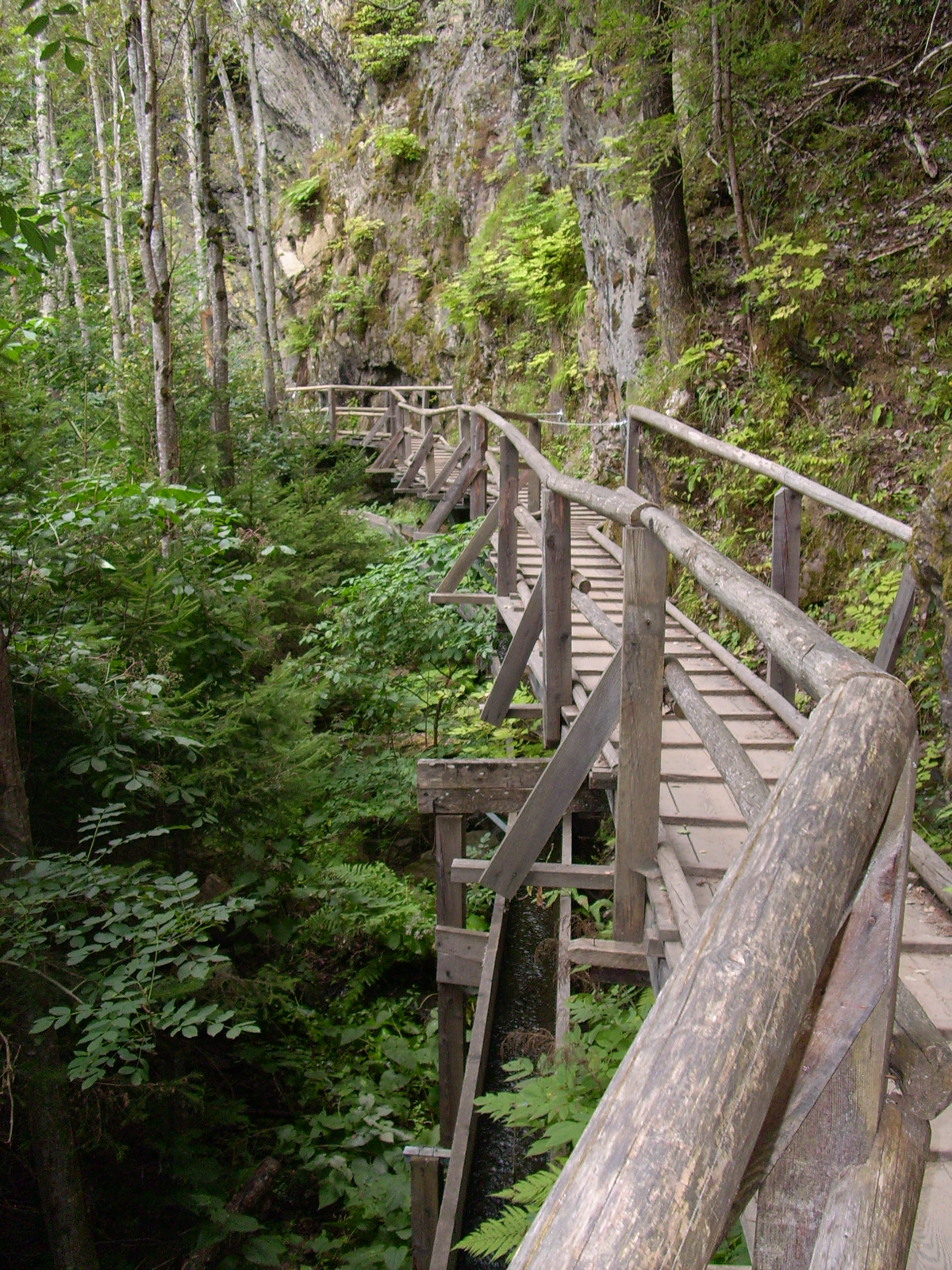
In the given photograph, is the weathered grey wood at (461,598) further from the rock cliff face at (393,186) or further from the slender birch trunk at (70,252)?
the slender birch trunk at (70,252)

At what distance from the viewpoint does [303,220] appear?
28672 mm

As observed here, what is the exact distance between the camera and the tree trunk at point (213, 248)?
1063cm

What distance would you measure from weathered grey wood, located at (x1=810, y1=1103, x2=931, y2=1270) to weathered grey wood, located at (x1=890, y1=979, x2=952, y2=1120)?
7 centimetres

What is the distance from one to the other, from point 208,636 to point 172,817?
4.46ft

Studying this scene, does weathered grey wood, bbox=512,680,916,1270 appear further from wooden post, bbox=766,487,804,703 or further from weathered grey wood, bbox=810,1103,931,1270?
wooden post, bbox=766,487,804,703

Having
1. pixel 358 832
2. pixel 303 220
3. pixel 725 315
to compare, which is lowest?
pixel 358 832

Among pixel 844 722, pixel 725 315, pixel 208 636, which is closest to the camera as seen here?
pixel 844 722

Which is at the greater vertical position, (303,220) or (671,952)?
(303,220)

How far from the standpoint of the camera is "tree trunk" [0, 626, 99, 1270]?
3270mm

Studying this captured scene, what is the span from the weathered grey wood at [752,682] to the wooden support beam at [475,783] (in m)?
1.08

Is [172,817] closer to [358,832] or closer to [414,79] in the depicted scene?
[358,832]

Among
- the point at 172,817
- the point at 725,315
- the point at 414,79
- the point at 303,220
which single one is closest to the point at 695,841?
the point at 172,817

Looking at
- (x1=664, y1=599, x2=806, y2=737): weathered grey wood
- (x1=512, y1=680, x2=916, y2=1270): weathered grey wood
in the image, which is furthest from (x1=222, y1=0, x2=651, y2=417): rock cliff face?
(x1=512, y1=680, x2=916, y2=1270): weathered grey wood

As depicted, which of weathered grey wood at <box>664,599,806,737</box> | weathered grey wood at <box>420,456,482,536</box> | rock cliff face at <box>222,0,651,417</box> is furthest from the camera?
rock cliff face at <box>222,0,651,417</box>
